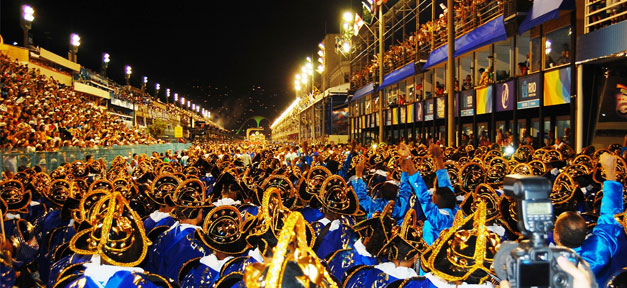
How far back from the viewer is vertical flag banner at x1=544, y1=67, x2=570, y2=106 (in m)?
16.1

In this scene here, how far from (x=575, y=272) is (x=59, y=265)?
4.00 m

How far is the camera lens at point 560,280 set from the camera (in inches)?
70.1

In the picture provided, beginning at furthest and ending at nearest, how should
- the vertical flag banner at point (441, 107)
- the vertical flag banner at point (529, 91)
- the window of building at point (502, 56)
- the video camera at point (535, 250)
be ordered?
the vertical flag banner at point (441, 107) < the window of building at point (502, 56) < the vertical flag banner at point (529, 91) < the video camera at point (535, 250)

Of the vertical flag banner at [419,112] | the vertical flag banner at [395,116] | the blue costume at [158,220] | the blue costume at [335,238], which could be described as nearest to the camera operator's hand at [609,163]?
the blue costume at [335,238]

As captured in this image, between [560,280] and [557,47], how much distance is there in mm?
18508

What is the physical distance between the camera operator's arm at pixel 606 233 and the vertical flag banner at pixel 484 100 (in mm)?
17831

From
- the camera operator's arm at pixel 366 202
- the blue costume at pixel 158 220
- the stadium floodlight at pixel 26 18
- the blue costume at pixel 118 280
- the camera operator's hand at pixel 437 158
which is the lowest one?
the blue costume at pixel 158 220

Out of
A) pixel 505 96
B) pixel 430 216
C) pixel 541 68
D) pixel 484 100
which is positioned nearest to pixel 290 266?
pixel 430 216

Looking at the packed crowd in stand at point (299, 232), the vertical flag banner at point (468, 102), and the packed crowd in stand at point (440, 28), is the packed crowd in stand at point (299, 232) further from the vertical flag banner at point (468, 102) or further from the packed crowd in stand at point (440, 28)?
the packed crowd in stand at point (440, 28)

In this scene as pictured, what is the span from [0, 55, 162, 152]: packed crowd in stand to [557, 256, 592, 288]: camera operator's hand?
57.4 ft

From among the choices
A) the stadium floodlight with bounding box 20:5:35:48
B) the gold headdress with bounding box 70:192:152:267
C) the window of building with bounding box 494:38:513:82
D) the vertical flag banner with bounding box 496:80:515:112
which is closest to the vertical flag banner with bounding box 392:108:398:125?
the window of building with bounding box 494:38:513:82

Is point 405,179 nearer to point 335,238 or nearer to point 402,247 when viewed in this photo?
point 335,238

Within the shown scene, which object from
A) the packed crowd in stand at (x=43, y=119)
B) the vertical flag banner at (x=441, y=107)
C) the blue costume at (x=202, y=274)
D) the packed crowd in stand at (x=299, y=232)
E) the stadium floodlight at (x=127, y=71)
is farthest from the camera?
the stadium floodlight at (x=127, y=71)

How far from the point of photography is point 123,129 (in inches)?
1586
